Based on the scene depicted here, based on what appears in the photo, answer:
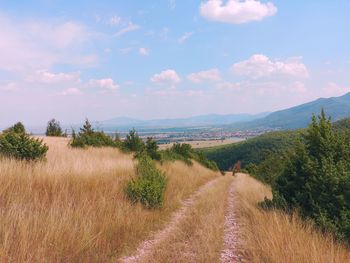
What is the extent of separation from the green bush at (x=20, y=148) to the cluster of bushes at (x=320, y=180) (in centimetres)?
786

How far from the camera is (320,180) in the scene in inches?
295

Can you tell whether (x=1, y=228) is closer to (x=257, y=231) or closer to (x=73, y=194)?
(x=73, y=194)

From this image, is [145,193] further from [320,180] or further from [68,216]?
[320,180]

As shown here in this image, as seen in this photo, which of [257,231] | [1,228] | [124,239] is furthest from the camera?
[257,231]

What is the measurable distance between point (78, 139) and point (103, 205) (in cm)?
1523

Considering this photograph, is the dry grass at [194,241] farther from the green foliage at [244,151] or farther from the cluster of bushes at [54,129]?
the green foliage at [244,151]

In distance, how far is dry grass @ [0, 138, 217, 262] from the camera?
4.45 meters

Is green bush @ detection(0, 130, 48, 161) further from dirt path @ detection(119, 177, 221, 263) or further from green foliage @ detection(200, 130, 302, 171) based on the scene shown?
green foliage @ detection(200, 130, 302, 171)

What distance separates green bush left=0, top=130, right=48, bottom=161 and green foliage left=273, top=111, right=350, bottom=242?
8026 mm

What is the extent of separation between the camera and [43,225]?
4836 millimetres

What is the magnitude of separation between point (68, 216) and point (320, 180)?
237 inches

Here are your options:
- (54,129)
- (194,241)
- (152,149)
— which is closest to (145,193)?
(194,241)

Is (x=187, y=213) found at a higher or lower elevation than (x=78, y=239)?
lower

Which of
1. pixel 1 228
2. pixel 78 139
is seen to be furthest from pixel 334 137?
pixel 78 139
